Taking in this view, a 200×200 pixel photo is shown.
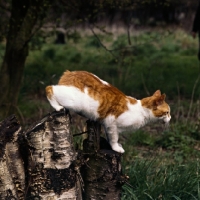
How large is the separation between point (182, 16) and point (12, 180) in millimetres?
17093

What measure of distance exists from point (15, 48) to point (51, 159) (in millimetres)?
3673

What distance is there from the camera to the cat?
3.48m

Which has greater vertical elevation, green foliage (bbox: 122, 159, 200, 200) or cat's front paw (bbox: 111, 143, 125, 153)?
cat's front paw (bbox: 111, 143, 125, 153)

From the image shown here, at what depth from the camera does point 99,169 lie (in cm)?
371

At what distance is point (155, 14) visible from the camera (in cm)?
1869

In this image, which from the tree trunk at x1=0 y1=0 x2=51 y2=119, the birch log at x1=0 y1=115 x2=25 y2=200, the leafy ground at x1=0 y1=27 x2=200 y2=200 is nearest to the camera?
the birch log at x1=0 y1=115 x2=25 y2=200

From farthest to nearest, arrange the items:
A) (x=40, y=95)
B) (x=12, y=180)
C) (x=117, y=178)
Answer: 1. (x=40, y=95)
2. (x=117, y=178)
3. (x=12, y=180)

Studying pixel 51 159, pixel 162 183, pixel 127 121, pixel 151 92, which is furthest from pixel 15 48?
pixel 51 159

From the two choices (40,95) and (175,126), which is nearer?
(175,126)

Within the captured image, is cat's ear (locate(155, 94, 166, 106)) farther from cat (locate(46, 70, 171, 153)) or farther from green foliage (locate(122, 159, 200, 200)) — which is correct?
green foliage (locate(122, 159, 200, 200))

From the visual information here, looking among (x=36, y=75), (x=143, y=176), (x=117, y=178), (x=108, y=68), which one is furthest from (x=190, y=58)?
(x=117, y=178)

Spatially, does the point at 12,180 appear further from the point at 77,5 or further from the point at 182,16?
the point at 182,16

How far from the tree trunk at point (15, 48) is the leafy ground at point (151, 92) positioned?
32 centimetres

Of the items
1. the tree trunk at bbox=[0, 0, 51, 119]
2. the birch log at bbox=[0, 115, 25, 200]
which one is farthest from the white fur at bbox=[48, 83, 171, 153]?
the tree trunk at bbox=[0, 0, 51, 119]
